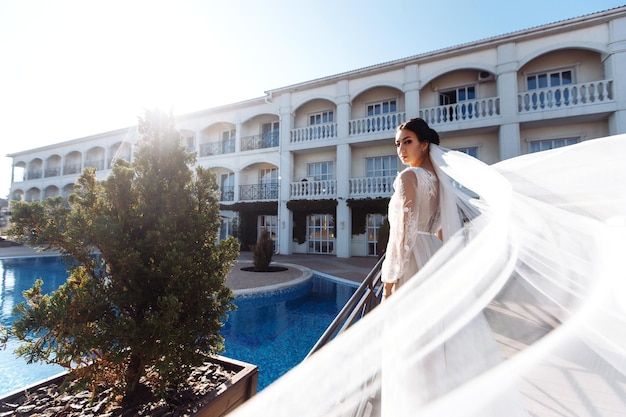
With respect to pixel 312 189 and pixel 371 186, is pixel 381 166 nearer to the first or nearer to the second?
pixel 371 186

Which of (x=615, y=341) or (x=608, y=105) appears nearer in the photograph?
(x=615, y=341)

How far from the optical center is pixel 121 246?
6.34ft

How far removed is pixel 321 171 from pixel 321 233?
3372mm

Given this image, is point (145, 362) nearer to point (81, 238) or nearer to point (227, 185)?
point (81, 238)

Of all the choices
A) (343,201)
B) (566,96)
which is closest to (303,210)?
(343,201)

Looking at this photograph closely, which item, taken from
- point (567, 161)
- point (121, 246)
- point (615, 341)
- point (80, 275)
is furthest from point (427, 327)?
point (80, 275)

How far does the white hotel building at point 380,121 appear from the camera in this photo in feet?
31.3

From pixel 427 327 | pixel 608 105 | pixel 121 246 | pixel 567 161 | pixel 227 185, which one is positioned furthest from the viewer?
pixel 227 185

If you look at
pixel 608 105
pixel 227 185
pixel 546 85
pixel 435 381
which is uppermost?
pixel 546 85

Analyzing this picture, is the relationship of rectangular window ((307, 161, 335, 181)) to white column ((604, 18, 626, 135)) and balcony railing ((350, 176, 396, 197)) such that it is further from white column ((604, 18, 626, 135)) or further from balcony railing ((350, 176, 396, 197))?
white column ((604, 18, 626, 135))

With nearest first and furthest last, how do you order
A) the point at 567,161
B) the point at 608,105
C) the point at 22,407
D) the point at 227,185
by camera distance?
the point at 567,161, the point at 22,407, the point at 608,105, the point at 227,185

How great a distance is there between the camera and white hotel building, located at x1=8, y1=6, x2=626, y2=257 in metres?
9.55

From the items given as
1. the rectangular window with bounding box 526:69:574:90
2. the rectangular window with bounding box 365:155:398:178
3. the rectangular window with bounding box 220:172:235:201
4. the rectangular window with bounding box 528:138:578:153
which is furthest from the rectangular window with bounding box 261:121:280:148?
the rectangular window with bounding box 528:138:578:153

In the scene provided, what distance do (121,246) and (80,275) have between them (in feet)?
1.40
